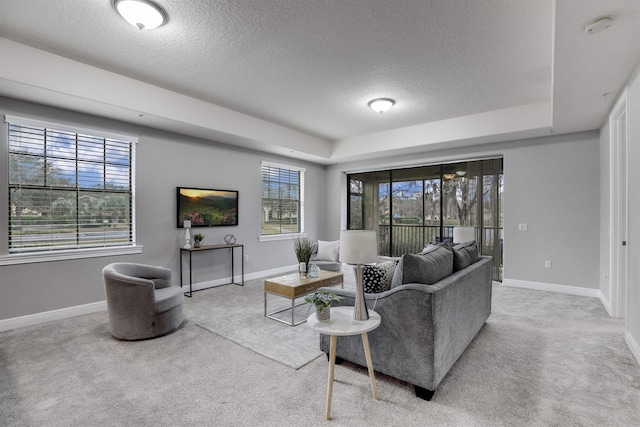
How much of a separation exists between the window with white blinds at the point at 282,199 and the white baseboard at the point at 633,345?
5181 mm

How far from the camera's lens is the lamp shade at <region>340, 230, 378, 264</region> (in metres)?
2.10

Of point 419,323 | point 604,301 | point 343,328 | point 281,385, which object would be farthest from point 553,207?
point 281,385

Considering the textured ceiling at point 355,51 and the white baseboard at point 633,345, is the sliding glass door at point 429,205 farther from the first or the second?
the white baseboard at point 633,345

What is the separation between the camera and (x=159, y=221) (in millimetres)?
4605

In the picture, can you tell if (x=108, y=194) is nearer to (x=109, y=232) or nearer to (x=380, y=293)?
(x=109, y=232)

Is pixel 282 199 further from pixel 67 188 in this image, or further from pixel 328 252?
pixel 67 188

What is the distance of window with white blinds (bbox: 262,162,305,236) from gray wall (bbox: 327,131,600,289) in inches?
141

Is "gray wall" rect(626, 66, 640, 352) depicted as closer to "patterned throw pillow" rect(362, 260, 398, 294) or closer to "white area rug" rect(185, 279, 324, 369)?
"patterned throw pillow" rect(362, 260, 398, 294)

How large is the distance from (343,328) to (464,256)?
5.16 feet

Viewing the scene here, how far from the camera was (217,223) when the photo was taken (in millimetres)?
5316

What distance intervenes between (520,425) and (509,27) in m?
2.91

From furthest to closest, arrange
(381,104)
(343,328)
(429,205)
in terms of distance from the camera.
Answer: (429,205) < (381,104) < (343,328)

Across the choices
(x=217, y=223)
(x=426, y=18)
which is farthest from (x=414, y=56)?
(x=217, y=223)

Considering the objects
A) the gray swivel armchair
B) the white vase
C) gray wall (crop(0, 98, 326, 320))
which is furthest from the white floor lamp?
gray wall (crop(0, 98, 326, 320))
